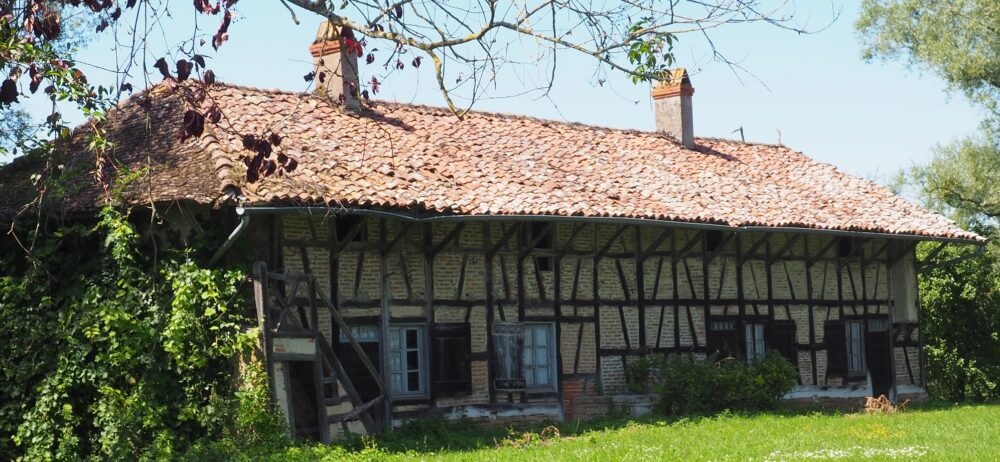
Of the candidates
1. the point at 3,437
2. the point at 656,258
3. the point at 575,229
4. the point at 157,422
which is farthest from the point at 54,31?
the point at 656,258

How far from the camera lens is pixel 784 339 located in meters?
21.3

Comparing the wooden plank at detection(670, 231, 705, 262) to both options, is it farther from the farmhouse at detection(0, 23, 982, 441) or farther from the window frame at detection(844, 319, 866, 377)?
the window frame at detection(844, 319, 866, 377)

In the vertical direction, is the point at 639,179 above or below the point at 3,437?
above

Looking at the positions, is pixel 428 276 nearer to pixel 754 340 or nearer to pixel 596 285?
pixel 596 285

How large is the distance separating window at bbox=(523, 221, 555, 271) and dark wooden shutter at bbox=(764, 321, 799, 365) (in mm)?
4797

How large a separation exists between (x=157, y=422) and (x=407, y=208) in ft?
12.3

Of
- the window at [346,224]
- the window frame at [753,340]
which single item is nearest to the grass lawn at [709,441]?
the window frame at [753,340]

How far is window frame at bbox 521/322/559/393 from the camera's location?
1792cm

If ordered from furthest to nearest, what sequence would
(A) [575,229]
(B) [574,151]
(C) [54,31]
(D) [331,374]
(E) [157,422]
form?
(B) [574,151] < (A) [575,229] < (D) [331,374] < (E) [157,422] < (C) [54,31]

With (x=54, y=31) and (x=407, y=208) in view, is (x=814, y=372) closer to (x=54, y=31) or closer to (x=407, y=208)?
(x=407, y=208)

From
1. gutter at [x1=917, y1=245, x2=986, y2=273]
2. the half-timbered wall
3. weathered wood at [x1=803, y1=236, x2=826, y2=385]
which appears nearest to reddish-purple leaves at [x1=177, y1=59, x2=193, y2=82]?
the half-timbered wall

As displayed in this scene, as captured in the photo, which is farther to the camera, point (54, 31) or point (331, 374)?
point (331, 374)

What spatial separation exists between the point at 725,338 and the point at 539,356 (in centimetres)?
378

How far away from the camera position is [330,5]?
9531 millimetres
